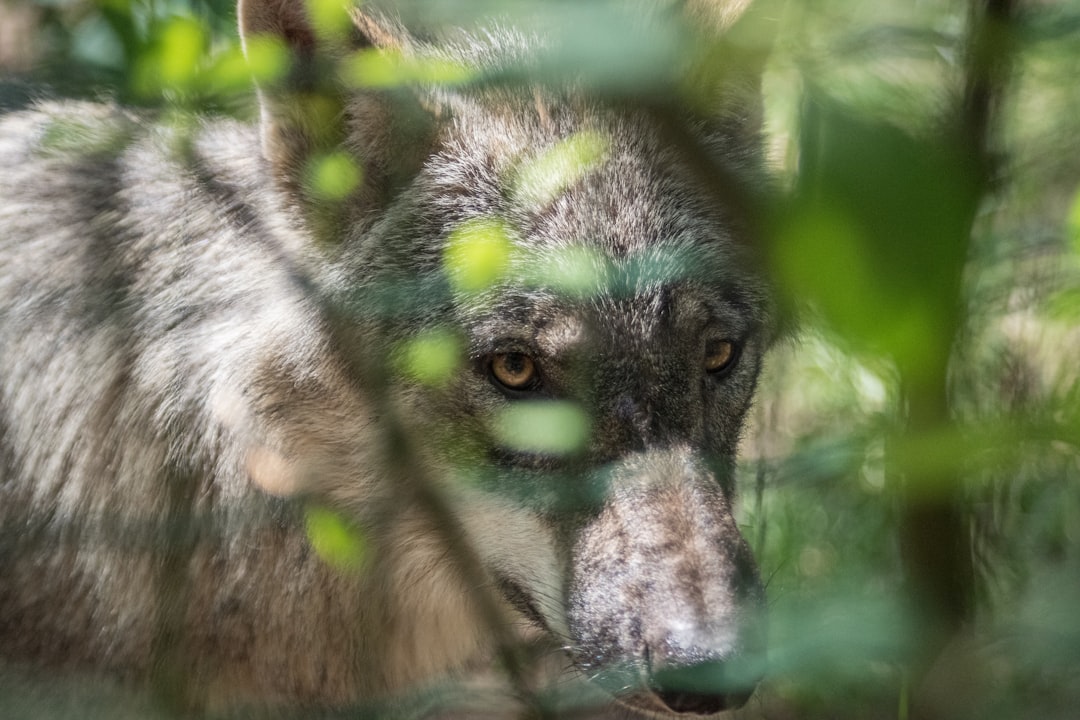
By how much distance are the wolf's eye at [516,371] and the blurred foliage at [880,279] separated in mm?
92

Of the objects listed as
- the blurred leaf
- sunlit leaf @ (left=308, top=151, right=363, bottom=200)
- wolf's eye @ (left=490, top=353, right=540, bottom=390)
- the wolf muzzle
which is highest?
sunlit leaf @ (left=308, top=151, right=363, bottom=200)

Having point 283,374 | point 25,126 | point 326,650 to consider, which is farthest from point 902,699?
point 25,126

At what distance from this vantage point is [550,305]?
2.32 meters

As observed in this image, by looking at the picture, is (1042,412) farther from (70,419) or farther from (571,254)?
(70,419)

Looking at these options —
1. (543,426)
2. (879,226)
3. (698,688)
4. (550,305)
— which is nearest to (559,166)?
(550,305)

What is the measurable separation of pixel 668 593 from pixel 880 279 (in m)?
1.27

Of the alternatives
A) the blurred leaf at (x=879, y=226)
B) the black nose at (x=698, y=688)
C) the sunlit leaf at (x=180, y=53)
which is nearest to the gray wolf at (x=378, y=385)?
the black nose at (x=698, y=688)

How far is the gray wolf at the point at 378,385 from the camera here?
2299 millimetres

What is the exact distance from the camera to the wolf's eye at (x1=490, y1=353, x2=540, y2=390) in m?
2.40

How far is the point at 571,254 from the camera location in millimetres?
2396

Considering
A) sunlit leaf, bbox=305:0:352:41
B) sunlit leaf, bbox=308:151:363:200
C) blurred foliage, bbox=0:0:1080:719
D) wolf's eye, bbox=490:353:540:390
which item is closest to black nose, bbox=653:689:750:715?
blurred foliage, bbox=0:0:1080:719

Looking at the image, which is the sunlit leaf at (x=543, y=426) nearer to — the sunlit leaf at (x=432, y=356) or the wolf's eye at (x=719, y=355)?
the sunlit leaf at (x=432, y=356)

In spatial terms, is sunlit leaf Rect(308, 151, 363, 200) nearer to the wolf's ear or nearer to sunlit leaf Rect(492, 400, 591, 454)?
the wolf's ear

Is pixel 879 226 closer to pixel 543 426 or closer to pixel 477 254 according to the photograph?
pixel 477 254
